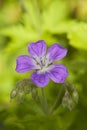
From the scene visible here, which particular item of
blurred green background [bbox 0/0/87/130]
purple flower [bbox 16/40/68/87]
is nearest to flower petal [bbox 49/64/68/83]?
purple flower [bbox 16/40/68/87]

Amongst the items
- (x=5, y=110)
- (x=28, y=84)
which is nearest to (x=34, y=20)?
(x=5, y=110)

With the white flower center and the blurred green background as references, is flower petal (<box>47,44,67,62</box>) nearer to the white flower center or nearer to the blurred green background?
the white flower center

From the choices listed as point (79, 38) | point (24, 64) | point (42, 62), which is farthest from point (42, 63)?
point (79, 38)

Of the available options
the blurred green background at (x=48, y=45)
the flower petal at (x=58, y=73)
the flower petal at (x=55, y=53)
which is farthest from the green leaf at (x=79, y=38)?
the flower petal at (x=58, y=73)

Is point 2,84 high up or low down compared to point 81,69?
down

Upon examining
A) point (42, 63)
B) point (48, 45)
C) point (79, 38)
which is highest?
point (42, 63)

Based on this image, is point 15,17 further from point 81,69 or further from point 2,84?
point 81,69

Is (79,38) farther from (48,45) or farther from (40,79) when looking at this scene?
(40,79)

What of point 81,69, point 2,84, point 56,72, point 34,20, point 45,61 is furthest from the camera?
point 34,20
